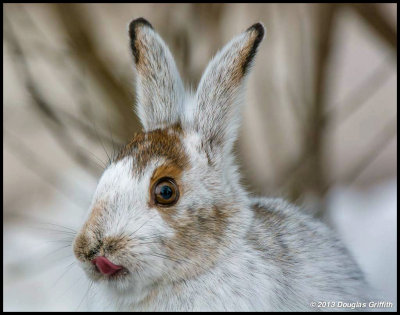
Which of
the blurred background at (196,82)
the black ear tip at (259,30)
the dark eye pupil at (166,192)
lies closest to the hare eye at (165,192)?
the dark eye pupil at (166,192)

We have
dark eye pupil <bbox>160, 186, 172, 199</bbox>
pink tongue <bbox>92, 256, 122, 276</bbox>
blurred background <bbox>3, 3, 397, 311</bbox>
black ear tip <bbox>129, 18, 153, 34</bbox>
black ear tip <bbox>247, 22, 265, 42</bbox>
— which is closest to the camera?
pink tongue <bbox>92, 256, 122, 276</bbox>

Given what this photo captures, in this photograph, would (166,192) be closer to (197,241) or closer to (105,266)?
(197,241)

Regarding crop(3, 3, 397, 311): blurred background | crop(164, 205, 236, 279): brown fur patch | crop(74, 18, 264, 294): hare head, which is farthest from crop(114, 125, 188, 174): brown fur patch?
crop(3, 3, 397, 311): blurred background

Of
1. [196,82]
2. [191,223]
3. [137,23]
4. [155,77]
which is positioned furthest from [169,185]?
[196,82]

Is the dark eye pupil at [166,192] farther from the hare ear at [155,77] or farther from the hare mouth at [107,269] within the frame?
the hare ear at [155,77]

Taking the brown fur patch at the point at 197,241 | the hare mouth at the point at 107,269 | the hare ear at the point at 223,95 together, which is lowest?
the hare mouth at the point at 107,269

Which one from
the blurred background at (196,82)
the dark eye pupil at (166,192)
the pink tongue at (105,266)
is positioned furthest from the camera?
the blurred background at (196,82)

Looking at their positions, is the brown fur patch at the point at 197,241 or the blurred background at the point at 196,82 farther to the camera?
the blurred background at the point at 196,82

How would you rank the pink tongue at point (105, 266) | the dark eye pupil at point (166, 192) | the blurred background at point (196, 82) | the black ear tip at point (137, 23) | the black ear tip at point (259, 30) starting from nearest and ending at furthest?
the pink tongue at point (105, 266)
the dark eye pupil at point (166, 192)
the black ear tip at point (259, 30)
the black ear tip at point (137, 23)
the blurred background at point (196, 82)

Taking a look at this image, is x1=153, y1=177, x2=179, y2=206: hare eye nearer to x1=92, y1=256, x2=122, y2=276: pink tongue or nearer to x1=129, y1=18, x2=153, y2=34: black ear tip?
x1=92, y1=256, x2=122, y2=276: pink tongue
